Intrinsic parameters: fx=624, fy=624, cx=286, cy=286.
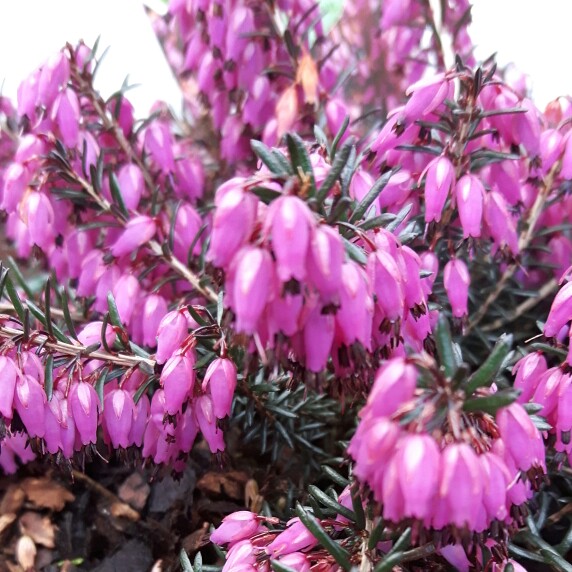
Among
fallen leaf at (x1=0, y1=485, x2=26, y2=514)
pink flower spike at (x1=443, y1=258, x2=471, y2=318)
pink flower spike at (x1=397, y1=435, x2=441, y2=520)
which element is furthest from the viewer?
fallen leaf at (x1=0, y1=485, x2=26, y2=514)

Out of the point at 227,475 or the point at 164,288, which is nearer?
the point at 227,475

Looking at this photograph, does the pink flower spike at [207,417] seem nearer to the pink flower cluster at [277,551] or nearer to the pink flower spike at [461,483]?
the pink flower cluster at [277,551]

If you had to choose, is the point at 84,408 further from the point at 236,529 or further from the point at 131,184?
the point at 131,184

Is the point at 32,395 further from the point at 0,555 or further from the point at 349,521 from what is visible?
the point at 0,555

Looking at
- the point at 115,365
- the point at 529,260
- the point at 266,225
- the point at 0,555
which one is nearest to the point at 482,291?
→ the point at 529,260

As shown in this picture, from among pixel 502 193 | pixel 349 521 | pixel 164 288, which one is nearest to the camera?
pixel 349 521

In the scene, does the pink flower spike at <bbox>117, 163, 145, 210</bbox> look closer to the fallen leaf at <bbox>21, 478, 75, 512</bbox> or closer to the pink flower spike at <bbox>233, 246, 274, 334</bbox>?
the fallen leaf at <bbox>21, 478, 75, 512</bbox>

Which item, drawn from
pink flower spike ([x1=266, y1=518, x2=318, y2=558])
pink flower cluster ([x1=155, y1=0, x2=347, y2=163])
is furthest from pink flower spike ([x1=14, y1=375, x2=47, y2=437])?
pink flower cluster ([x1=155, y1=0, x2=347, y2=163])
